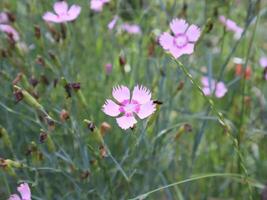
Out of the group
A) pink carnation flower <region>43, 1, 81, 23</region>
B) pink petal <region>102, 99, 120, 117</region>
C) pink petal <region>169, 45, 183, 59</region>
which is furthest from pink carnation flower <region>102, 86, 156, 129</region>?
pink carnation flower <region>43, 1, 81, 23</region>

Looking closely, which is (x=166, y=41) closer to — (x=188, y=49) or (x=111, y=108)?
(x=188, y=49)

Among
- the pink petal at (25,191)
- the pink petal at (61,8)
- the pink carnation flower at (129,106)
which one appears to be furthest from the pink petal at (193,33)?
the pink petal at (25,191)

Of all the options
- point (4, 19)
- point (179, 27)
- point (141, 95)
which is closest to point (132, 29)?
point (4, 19)

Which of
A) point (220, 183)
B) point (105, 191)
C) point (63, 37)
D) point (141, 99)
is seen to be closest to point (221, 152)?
point (220, 183)

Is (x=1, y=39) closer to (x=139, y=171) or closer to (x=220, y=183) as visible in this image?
(x=139, y=171)

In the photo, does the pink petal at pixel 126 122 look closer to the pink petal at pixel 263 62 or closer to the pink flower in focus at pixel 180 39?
the pink flower in focus at pixel 180 39

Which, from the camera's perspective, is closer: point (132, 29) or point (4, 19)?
point (4, 19)
